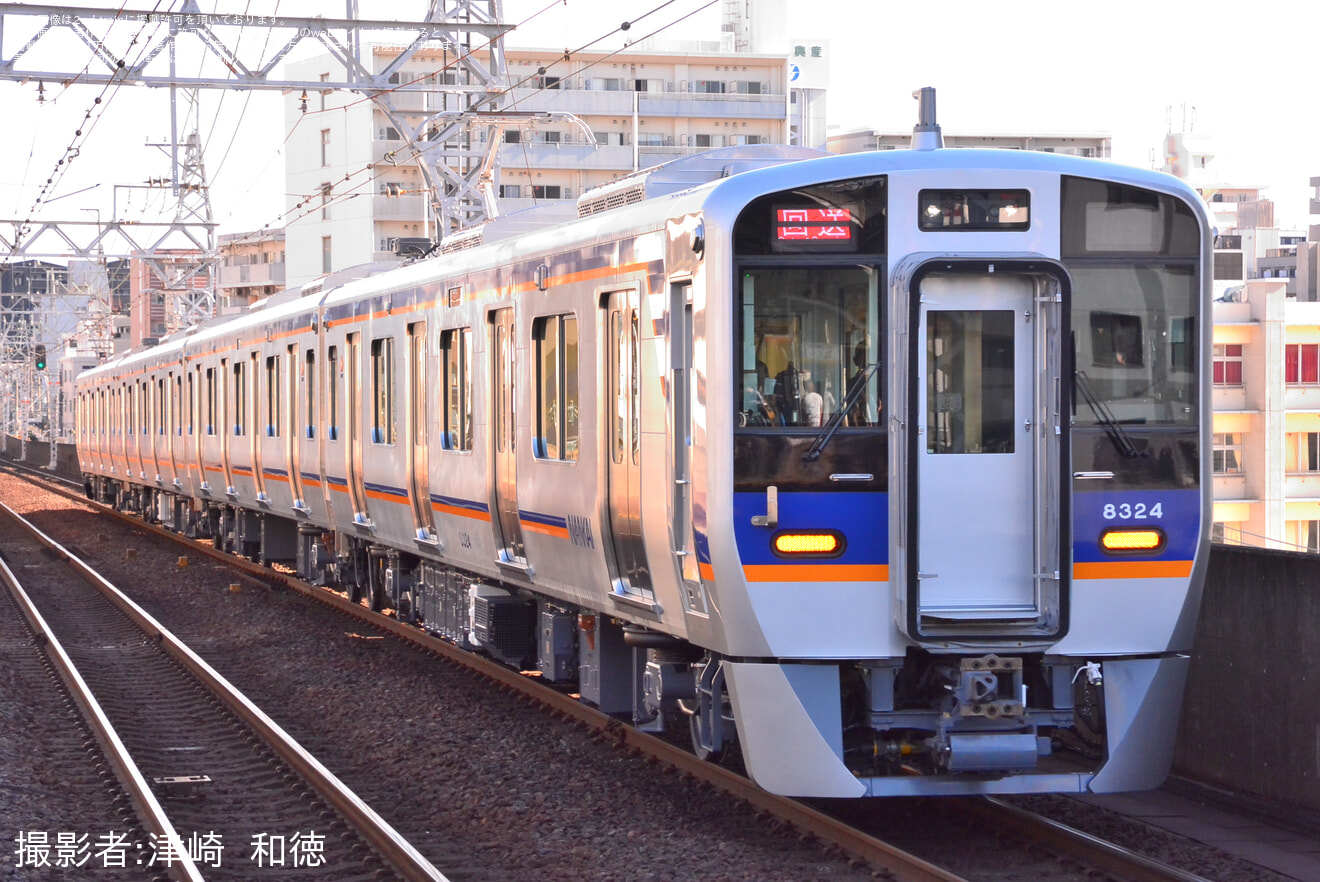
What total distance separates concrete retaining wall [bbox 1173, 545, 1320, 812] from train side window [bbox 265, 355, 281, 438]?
1170cm

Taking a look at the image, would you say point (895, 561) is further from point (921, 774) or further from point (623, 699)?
point (623, 699)

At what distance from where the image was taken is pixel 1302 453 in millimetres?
47875

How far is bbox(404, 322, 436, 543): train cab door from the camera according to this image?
12.5m

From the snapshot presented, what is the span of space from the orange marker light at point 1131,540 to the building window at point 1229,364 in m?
39.2

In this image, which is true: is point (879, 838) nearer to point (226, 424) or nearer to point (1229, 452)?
point (226, 424)

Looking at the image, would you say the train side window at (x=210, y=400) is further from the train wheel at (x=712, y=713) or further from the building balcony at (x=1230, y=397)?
the building balcony at (x=1230, y=397)

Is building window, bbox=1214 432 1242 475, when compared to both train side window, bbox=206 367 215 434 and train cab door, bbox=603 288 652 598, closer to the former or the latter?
train side window, bbox=206 367 215 434

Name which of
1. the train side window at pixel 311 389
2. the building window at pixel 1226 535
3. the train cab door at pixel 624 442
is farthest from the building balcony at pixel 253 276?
the building window at pixel 1226 535

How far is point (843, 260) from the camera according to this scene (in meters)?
7.19

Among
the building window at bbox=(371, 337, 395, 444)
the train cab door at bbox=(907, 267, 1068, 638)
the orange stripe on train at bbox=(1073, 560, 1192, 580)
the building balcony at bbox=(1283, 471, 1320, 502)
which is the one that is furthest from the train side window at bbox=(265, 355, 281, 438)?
the building balcony at bbox=(1283, 471, 1320, 502)

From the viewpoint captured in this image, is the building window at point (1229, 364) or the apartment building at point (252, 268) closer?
the building window at point (1229, 364)

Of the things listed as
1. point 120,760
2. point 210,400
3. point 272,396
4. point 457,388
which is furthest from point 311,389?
point 120,760

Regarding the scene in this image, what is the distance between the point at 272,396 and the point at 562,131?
58.4 m

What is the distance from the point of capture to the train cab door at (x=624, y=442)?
830 cm
